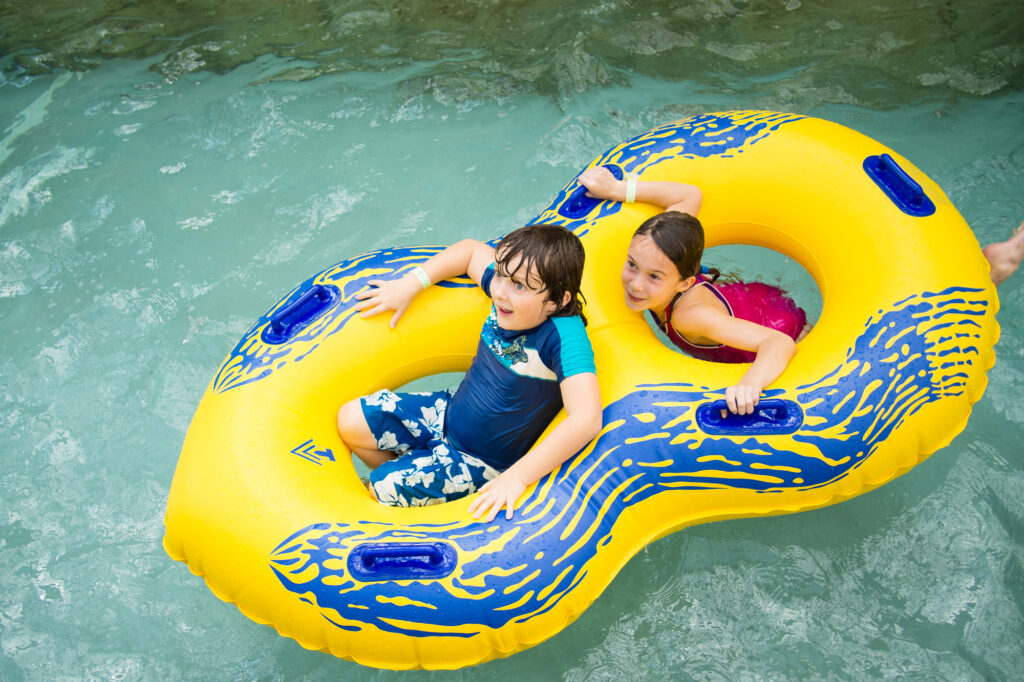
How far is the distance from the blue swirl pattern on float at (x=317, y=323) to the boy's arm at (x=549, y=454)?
0.58 metres

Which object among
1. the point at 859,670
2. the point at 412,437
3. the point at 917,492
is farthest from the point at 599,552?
the point at 917,492

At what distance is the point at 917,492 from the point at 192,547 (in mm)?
2201

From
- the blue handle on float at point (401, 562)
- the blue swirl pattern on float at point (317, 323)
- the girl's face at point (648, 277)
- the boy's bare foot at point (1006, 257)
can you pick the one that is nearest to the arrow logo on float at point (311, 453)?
the blue swirl pattern on float at point (317, 323)

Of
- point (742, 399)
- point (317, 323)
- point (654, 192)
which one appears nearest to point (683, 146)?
point (654, 192)

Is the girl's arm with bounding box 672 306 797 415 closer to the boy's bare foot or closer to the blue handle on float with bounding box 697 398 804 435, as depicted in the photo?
the blue handle on float with bounding box 697 398 804 435

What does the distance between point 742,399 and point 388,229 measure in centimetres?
192

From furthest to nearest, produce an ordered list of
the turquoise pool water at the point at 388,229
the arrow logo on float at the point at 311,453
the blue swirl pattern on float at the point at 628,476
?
the turquoise pool water at the point at 388,229, the arrow logo on float at the point at 311,453, the blue swirl pattern on float at the point at 628,476

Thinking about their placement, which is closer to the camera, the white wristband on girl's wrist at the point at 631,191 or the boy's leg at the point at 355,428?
the boy's leg at the point at 355,428

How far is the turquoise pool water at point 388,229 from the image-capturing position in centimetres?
245

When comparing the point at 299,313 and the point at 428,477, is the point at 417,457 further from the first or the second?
the point at 299,313

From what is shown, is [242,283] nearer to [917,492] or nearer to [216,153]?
[216,153]

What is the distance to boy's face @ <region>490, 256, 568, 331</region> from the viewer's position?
6.64 ft

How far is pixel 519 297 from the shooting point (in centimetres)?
204

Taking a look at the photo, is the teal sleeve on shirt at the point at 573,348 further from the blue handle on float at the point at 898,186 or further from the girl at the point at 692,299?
the blue handle on float at the point at 898,186
